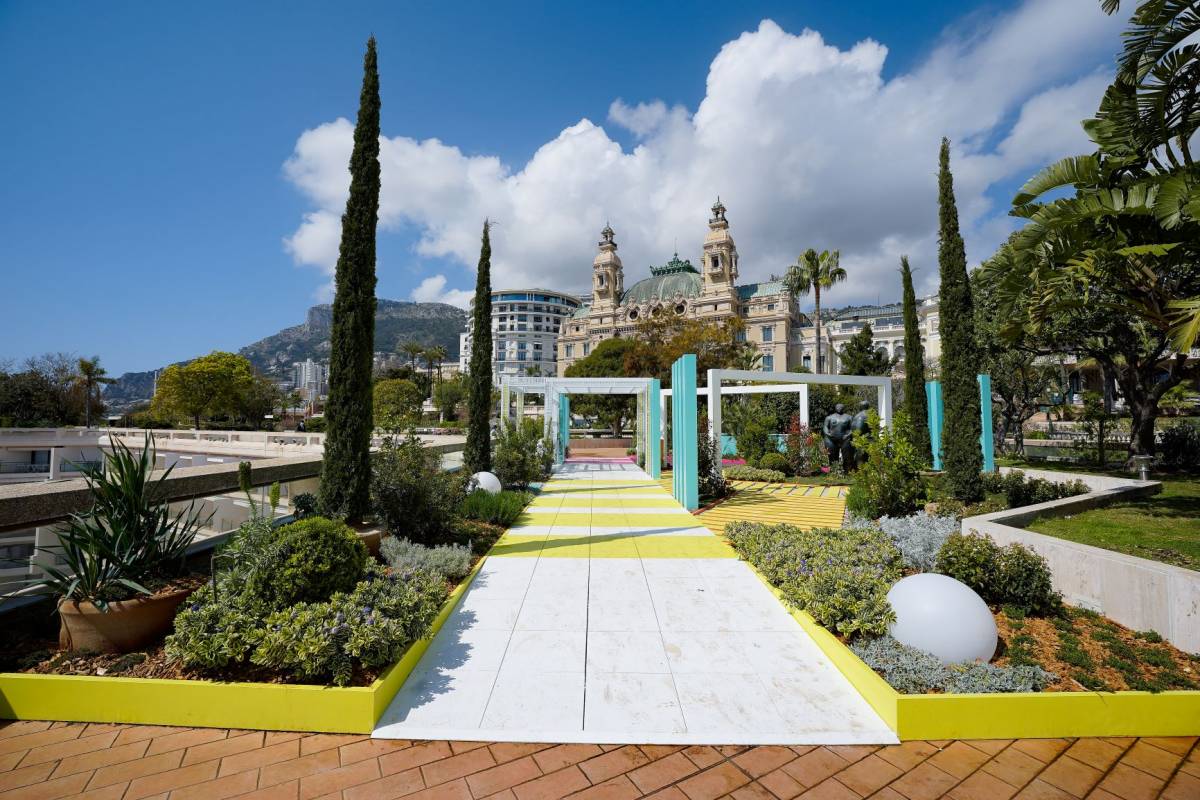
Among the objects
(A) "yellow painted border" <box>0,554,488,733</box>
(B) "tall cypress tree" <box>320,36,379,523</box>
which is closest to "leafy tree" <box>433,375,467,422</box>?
(B) "tall cypress tree" <box>320,36,379,523</box>

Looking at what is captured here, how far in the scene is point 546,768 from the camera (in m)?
2.52

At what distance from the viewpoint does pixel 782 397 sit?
21.8 m

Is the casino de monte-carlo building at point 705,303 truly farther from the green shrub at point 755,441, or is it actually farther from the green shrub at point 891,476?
the green shrub at point 891,476

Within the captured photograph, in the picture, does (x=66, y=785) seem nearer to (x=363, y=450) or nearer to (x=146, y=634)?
(x=146, y=634)

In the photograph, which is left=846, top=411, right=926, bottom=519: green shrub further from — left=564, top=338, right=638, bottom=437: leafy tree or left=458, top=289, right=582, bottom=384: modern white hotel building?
left=458, top=289, right=582, bottom=384: modern white hotel building

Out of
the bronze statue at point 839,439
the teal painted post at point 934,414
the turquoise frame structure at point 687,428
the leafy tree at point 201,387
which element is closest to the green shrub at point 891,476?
the turquoise frame structure at point 687,428

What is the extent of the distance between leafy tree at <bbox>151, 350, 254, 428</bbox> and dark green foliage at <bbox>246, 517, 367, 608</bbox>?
40135 mm

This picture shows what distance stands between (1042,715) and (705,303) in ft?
227

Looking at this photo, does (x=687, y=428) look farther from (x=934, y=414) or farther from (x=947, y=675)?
(x=934, y=414)

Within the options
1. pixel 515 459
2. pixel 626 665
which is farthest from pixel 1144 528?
pixel 515 459

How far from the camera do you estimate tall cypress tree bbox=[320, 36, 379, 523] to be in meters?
5.70

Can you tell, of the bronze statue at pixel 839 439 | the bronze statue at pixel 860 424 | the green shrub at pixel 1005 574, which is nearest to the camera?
the green shrub at pixel 1005 574

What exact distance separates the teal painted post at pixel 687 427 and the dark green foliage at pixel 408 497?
14.9 ft

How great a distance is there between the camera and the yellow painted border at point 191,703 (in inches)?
111
